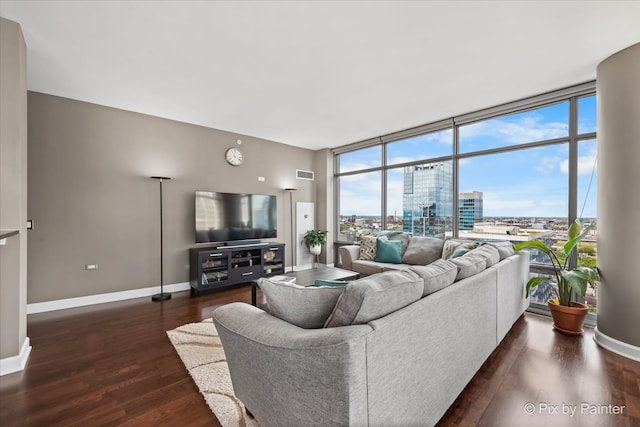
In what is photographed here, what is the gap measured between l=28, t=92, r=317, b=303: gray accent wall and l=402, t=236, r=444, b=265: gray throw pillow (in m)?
3.00

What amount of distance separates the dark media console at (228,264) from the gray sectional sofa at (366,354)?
115 inches

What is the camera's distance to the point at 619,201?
2.50m

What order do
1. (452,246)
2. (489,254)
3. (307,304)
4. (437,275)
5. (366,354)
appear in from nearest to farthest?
(366,354), (307,304), (437,275), (489,254), (452,246)

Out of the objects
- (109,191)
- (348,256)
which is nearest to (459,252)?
(348,256)

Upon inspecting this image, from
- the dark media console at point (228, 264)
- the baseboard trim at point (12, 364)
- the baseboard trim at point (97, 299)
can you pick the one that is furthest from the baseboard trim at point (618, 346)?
the baseboard trim at point (97, 299)

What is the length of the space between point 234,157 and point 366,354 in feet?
15.3

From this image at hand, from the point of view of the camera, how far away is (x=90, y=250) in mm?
3695

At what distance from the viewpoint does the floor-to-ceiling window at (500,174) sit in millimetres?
3209

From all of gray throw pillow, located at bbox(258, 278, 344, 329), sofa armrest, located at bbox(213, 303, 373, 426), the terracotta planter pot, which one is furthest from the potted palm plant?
sofa armrest, located at bbox(213, 303, 373, 426)

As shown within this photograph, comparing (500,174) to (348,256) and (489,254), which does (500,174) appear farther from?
(348,256)

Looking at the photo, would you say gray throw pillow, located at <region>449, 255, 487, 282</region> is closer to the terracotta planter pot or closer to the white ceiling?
the terracotta planter pot

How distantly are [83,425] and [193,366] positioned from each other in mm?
680

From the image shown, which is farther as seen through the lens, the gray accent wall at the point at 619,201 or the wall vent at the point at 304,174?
the wall vent at the point at 304,174

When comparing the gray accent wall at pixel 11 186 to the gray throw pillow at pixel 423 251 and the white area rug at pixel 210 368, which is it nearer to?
the white area rug at pixel 210 368
